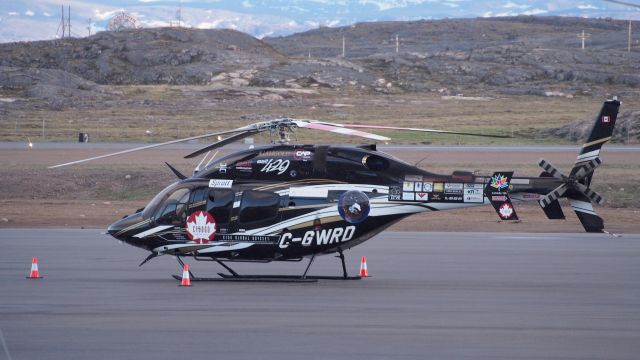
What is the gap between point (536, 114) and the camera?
67.8 metres

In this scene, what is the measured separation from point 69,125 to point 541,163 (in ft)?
163

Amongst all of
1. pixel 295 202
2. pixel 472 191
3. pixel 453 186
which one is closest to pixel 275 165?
pixel 295 202

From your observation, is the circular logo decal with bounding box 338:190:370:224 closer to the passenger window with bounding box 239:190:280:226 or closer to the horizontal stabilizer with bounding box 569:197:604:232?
the passenger window with bounding box 239:190:280:226

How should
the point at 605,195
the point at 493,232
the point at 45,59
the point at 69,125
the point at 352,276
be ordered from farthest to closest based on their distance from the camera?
the point at 45,59 → the point at 69,125 → the point at 605,195 → the point at 493,232 → the point at 352,276

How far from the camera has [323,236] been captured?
16.1 metres

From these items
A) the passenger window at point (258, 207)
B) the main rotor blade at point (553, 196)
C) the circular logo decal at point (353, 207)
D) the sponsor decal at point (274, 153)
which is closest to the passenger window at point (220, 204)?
the passenger window at point (258, 207)

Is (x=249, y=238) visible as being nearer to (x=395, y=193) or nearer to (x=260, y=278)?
(x=260, y=278)

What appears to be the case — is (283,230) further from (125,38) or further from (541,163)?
(125,38)

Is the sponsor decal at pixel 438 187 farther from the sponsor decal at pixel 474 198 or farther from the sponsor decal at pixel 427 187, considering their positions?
the sponsor decal at pixel 474 198

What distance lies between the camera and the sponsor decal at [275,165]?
16469 mm

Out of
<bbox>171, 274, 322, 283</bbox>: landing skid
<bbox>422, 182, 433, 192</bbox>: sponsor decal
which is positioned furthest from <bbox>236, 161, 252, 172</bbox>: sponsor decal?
<bbox>422, 182, 433, 192</bbox>: sponsor decal

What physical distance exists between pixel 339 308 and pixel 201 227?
364cm

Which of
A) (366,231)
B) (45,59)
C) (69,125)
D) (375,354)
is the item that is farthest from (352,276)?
(45,59)

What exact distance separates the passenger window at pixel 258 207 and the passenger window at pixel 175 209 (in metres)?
1.03
